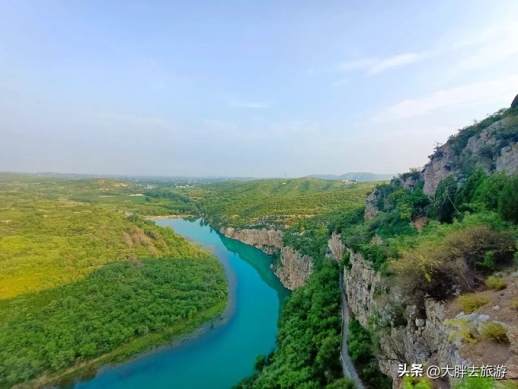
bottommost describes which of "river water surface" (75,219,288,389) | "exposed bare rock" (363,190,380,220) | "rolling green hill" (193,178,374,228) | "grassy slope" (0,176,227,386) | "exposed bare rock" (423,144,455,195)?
"river water surface" (75,219,288,389)

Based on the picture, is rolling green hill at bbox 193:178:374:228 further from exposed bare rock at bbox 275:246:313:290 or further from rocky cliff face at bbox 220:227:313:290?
exposed bare rock at bbox 275:246:313:290

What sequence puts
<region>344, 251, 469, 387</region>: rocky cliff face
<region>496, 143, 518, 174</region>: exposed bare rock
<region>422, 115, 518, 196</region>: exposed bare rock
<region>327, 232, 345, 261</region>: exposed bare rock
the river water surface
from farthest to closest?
<region>327, 232, 345, 261</region>: exposed bare rock → the river water surface → <region>422, 115, 518, 196</region>: exposed bare rock → <region>496, 143, 518, 174</region>: exposed bare rock → <region>344, 251, 469, 387</region>: rocky cliff face

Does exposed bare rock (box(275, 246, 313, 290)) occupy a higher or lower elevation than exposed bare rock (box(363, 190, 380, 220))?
lower

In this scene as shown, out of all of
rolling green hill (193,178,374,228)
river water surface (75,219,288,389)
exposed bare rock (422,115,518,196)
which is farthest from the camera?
rolling green hill (193,178,374,228)

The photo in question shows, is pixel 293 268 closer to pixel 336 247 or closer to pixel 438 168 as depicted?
pixel 336 247

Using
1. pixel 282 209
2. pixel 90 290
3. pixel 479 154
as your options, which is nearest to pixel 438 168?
pixel 479 154

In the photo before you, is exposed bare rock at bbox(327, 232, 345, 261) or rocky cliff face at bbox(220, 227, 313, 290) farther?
rocky cliff face at bbox(220, 227, 313, 290)

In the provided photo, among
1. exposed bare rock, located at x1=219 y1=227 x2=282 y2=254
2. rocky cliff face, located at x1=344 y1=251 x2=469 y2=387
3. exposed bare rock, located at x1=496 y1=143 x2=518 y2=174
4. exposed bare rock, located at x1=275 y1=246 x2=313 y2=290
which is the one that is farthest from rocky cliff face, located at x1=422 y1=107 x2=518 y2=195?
exposed bare rock, located at x1=219 y1=227 x2=282 y2=254

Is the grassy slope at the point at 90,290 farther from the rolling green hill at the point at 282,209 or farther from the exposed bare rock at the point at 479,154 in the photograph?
the exposed bare rock at the point at 479,154
